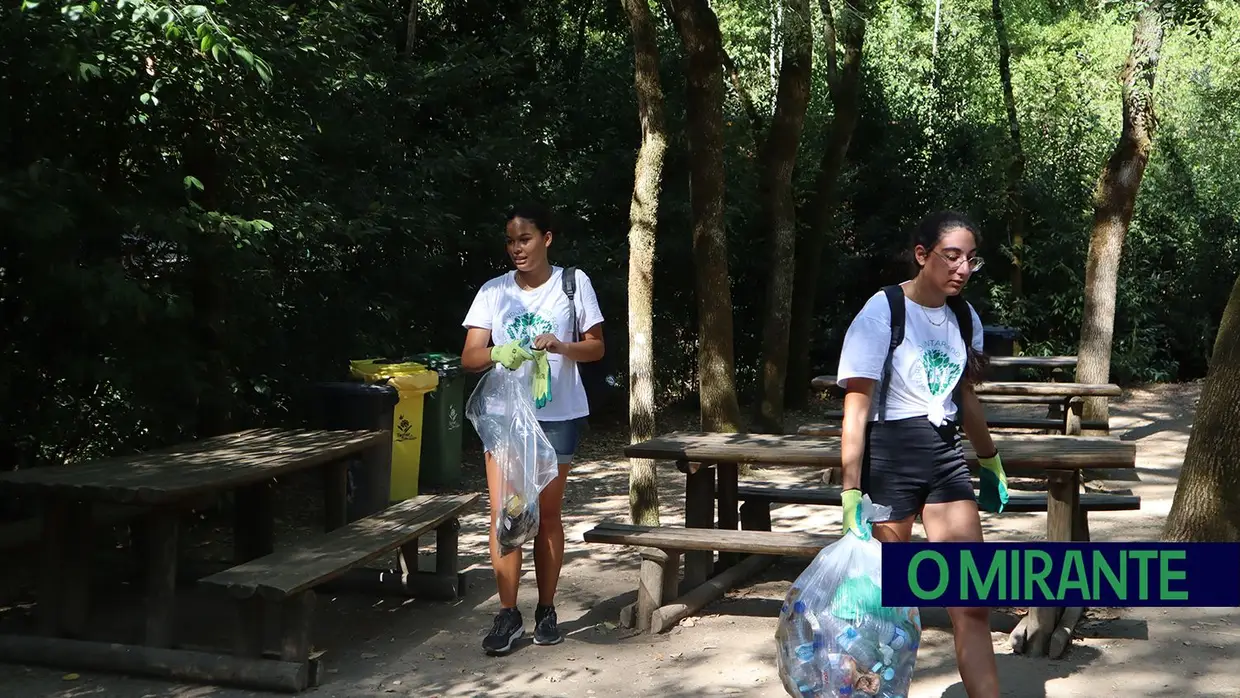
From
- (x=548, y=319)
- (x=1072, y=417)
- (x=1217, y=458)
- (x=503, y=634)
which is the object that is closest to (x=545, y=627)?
(x=503, y=634)

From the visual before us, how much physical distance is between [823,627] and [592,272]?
9074mm

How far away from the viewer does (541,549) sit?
5.91 meters

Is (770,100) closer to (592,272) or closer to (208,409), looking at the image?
(592,272)

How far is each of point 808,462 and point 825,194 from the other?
29.6 feet

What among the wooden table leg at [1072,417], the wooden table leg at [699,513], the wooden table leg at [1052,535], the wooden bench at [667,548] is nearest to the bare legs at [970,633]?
the wooden table leg at [1052,535]

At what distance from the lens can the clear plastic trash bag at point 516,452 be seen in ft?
18.5

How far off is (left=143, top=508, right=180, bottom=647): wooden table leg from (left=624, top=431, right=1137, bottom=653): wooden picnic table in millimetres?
2207

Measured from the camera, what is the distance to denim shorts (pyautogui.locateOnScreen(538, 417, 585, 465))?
5746 millimetres

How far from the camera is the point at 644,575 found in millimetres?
6297

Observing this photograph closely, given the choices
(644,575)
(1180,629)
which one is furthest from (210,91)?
(1180,629)

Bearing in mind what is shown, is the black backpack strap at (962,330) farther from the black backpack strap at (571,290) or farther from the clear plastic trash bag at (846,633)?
the black backpack strap at (571,290)

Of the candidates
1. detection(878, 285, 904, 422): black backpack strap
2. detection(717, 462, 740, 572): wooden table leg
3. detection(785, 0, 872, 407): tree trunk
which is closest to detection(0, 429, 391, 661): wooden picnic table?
detection(717, 462, 740, 572): wooden table leg

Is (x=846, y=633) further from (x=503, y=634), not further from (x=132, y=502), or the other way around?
(x=132, y=502)

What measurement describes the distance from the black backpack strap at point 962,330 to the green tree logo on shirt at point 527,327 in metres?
1.89
